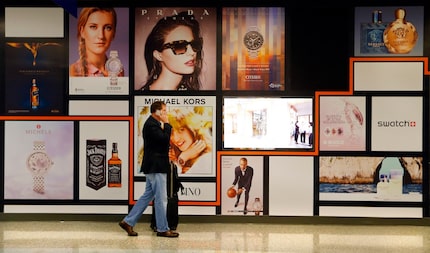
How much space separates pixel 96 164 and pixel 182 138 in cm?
115

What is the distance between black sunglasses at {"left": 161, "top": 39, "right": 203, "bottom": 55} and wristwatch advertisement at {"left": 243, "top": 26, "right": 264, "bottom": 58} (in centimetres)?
58

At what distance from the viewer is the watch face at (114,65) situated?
7074mm

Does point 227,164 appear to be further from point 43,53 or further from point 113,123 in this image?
point 43,53

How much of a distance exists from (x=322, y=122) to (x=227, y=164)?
1.31 meters

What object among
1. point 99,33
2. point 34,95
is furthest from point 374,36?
point 34,95

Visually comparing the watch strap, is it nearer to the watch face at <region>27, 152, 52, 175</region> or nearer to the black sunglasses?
the watch face at <region>27, 152, 52, 175</region>

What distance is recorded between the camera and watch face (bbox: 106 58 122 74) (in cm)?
707

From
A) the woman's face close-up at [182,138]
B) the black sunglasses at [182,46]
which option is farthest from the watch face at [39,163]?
the black sunglasses at [182,46]

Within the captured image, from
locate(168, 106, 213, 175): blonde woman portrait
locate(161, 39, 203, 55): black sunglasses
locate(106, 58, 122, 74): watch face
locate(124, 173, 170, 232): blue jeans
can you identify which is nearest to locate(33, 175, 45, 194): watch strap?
locate(124, 173, 170, 232): blue jeans

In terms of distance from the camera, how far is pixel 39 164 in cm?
711

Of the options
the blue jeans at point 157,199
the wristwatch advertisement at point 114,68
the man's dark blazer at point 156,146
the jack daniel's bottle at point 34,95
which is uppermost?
the wristwatch advertisement at point 114,68

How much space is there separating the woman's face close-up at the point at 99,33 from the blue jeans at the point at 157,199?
6.38ft

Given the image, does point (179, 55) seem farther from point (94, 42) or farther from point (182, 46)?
point (94, 42)

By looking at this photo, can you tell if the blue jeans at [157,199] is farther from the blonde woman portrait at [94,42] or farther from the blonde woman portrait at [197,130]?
the blonde woman portrait at [94,42]
